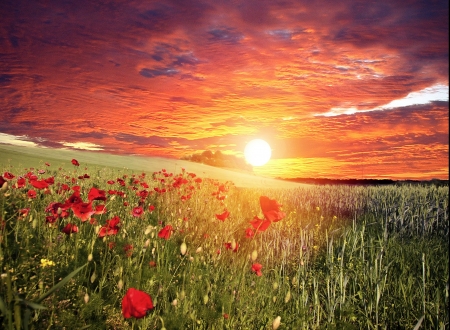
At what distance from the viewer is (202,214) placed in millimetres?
6391

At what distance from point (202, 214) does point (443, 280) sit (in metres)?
3.59

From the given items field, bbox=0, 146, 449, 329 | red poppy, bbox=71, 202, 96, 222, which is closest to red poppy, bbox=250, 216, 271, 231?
field, bbox=0, 146, 449, 329

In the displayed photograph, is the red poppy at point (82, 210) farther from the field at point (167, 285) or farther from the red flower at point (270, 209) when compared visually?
the red flower at point (270, 209)

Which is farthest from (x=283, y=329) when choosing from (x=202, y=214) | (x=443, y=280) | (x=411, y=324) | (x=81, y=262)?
(x=202, y=214)

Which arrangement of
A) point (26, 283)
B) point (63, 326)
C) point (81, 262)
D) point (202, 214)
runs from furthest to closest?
point (202, 214)
point (81, 262)
point (26, 283)
point (63, 326)

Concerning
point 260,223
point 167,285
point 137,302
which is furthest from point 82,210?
point 260,223

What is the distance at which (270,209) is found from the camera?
7.91 feet

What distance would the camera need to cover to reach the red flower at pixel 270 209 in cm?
233

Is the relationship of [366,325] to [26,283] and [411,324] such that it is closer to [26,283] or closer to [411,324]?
[411,324]

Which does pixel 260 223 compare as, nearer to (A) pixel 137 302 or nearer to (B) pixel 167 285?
(A) pixel 137 302

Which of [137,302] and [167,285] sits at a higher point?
[137,302]

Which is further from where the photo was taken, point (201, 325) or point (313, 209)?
point (313, 209)

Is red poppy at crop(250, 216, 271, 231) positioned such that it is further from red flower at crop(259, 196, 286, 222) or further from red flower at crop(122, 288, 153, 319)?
red flower at crop(122, 288, 153, 319)

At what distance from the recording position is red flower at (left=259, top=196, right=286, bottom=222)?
7.63 feet
